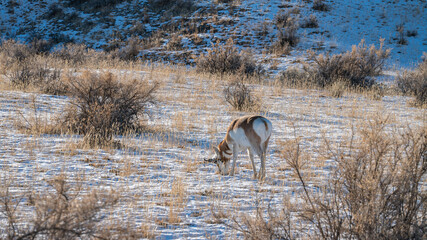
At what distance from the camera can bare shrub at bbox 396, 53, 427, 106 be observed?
12672 millimetres

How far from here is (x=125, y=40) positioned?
27.1m

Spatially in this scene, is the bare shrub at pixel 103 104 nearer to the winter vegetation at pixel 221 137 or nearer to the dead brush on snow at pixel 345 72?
the winter vegetation at pixel 221 137

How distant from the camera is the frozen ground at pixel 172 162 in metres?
4.16

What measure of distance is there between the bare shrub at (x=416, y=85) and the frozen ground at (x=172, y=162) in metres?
1.36

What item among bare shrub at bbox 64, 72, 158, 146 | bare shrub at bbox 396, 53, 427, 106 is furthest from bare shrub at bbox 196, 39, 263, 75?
bare shrub at bbox 64, 72, 158, 146

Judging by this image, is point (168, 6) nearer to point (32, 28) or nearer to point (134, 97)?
point (32, 28)

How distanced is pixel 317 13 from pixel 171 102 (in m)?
19.2

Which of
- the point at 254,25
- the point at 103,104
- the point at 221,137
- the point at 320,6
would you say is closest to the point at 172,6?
the point at 254,25

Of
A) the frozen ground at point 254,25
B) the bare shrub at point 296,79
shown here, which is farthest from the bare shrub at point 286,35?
the bare shrub at point 296,79

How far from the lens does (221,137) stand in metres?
8.12

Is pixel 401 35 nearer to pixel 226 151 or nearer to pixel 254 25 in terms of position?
pixel 254 25

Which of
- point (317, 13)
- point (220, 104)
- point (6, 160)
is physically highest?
point (317, 13)

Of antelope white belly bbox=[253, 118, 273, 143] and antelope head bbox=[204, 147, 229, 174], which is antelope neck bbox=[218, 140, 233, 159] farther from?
antelope white belly bbox=[253, 118, 273, 143]

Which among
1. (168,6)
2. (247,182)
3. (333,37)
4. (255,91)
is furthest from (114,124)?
(168,6)
